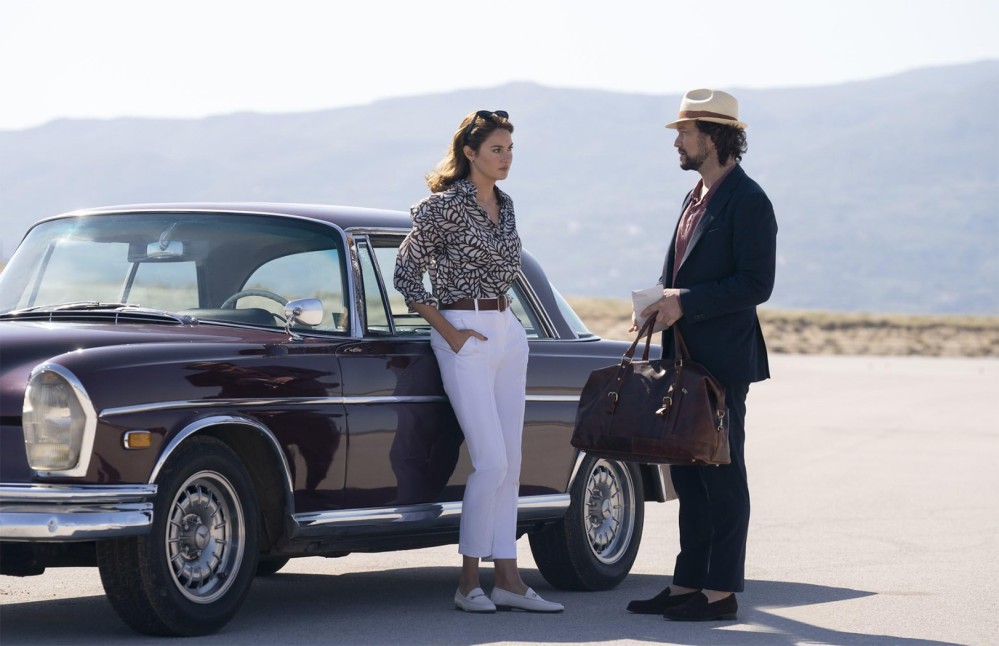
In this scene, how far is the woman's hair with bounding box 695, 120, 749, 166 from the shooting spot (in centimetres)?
748

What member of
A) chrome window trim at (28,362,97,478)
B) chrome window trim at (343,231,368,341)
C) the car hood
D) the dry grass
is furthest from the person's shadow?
the dry grass

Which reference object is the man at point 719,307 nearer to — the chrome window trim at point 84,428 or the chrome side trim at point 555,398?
the chrome side trim at point 555,398

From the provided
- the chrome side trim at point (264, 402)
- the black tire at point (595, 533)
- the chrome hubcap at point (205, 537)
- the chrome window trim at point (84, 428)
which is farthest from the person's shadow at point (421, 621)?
the chrome side trim at point (264, 402)

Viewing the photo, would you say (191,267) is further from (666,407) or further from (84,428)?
(666,407)

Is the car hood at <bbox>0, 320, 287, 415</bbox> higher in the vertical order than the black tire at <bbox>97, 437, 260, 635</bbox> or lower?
higher

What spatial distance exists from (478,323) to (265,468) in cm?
117

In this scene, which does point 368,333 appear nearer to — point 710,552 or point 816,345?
point 710,552

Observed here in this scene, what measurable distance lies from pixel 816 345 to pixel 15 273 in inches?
2467

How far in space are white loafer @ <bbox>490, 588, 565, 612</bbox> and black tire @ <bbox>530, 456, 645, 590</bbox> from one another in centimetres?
86

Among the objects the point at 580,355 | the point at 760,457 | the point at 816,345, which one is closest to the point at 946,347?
the point at 816,345

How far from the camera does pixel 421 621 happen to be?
7219 millimetres

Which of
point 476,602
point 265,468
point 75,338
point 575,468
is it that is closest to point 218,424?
point 265,468

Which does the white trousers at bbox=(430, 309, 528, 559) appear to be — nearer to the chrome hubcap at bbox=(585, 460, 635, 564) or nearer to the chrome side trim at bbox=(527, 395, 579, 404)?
the chrome side trim at bbox=(527, 395, 579, 404)

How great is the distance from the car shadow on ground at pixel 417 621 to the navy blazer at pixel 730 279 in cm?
109
